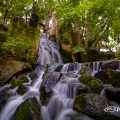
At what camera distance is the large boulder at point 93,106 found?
652cm

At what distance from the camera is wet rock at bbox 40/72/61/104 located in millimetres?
8398

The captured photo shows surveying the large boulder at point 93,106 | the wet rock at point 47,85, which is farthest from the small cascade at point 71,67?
the large boulder at point 93,106

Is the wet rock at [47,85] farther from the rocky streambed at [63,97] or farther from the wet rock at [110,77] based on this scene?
the wet rock at [110,77]

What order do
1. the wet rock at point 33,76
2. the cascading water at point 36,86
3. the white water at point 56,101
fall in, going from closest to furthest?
the white water at point 56,101 → the cascading water at point 36,86 → the wet rock at point 33,76

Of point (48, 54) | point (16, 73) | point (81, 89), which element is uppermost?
point (48, 54)

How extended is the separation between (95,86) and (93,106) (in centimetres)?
173

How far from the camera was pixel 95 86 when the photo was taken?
844 centimetres

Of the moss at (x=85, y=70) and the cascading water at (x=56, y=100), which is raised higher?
the moss at (x=85, y=70)

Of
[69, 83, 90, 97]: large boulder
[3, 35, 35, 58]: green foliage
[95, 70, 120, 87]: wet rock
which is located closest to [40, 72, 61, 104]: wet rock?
[69, 83, 90, 97]: large boulder

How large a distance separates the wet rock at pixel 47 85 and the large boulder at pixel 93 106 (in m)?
1.58

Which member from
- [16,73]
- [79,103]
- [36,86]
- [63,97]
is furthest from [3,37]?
[79,103]

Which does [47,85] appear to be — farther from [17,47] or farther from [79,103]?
[17,47]

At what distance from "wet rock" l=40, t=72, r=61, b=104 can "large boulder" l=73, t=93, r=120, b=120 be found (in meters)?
1.58

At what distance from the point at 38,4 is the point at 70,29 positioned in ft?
12.5
